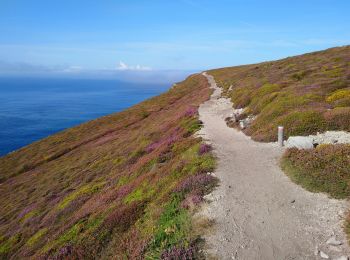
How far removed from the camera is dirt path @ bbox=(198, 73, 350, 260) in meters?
10.5

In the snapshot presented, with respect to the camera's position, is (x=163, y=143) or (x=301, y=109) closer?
(x=301, y=109)

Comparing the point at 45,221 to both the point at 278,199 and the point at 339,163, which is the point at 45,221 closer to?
the point at 278,199

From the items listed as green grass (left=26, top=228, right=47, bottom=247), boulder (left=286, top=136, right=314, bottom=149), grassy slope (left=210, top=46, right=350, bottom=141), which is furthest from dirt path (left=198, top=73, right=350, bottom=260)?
green grass (left=26, top=228, right=47, bottom=247)

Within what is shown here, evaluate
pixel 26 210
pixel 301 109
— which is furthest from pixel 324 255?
pixel 26 210

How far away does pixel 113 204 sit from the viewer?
63.9 feet

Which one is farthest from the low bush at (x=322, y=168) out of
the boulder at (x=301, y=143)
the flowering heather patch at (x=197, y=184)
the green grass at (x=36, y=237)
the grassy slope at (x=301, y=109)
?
the green grass at (x=36, y=237)

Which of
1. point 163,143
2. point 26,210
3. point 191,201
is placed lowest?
point 26,210

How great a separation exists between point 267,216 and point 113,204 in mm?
10305

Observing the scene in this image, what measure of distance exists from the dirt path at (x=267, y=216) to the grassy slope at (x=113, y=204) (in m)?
1.06

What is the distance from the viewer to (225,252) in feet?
34.7

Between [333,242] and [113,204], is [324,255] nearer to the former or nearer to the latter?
[333,242]

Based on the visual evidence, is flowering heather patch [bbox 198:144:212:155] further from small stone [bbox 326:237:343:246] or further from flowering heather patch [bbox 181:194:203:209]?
small stone [bbox 326:237:343:246]

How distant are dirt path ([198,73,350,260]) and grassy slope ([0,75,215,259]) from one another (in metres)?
1.06

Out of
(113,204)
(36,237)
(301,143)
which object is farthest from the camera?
(36,237)
